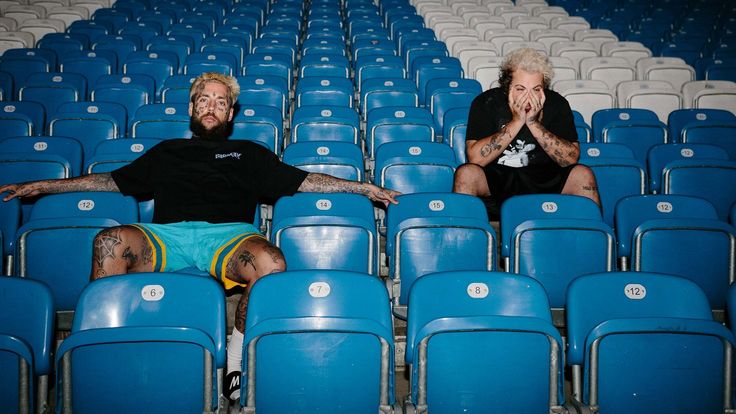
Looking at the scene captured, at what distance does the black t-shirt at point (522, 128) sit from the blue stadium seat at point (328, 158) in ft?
2.59

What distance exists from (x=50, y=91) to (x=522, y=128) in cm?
429

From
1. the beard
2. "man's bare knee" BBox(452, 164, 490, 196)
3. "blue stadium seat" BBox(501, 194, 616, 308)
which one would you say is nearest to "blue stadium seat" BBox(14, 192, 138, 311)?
the beard

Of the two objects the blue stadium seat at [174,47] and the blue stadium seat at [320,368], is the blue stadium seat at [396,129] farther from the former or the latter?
the blue stadium seat at [174,47]

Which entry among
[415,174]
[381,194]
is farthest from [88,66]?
[381,194]

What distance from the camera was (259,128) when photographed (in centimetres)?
440

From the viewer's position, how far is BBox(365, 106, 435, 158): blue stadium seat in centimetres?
457

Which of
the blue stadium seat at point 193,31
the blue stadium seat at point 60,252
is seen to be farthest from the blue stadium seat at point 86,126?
the blue stadium seat at point 193,31

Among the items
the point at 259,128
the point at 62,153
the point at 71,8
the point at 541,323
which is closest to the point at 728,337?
the point at 541,323

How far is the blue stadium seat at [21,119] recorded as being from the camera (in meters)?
4.27

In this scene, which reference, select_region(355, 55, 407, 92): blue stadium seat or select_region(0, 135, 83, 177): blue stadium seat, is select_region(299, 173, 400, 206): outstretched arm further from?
select_region(355, 55, 407, 92): blue stadium seat

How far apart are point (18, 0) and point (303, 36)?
502cm

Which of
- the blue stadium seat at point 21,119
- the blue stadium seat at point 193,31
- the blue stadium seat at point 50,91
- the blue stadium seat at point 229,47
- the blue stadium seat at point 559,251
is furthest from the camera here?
the blue stadium seat at point 193,31

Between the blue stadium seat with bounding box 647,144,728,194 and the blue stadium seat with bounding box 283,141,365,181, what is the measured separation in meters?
2.12

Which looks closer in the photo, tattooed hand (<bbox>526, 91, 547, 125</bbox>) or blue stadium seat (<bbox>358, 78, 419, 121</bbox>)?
tattooed hand (<bbox>526, 91, 547, 125</bbox>)
